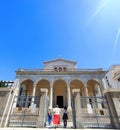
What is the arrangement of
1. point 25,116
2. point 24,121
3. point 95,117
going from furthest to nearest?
point 25,116
point 24,121
point 95,117

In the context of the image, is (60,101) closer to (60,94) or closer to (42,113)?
(60,94)

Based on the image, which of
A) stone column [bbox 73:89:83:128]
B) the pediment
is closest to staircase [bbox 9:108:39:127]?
stone column [bbox 73:89:83:128]

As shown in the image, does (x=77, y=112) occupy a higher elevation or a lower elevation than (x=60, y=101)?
lower

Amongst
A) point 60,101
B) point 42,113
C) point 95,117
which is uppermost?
point 60,101

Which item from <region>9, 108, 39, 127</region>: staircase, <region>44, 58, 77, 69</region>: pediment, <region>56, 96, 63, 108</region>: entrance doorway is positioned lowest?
<region>9, 108, 39, 127</region>: staircase

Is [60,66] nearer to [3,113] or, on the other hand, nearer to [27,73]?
[27,73]

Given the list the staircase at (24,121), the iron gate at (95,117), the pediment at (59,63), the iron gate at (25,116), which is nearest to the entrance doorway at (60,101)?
the pediment at (59,63)

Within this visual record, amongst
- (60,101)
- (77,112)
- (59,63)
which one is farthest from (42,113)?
(59,63)

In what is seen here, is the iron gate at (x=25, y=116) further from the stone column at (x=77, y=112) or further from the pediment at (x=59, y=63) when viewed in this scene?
the pediment at (x=59, y=63)

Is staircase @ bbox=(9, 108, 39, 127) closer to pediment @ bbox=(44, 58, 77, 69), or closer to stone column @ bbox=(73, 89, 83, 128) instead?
stone column @ bbox=(73, 89, 83, 128)

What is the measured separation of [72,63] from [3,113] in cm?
2163

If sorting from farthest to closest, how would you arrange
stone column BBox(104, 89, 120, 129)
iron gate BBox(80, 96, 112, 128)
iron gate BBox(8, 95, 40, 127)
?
1. iron gate BBox(8, 95, 40, 127)
2. iron gate BBox(80, 96, 112, 128)
3. stone column BBox(104, 89, 120, 129)

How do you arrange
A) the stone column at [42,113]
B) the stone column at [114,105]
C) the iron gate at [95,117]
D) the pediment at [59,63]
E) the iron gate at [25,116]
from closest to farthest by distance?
the stone column at [114,105] → the stone column at [42,113] → the iron gate at [95,117] → the iron gate at [25,116] → the pediment at [59,63]

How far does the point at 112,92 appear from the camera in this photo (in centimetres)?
734
